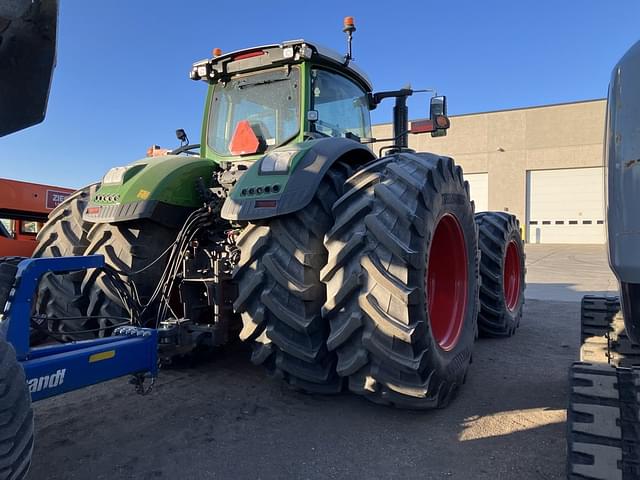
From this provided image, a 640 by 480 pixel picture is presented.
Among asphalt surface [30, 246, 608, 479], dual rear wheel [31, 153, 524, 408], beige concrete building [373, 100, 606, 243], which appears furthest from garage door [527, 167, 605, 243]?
dual rear wheel [31, 153, 524, 408]

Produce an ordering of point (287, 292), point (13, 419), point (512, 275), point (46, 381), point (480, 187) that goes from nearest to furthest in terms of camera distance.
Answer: point (13, 419) < point (46, 381) < point (287, 292) < point (512, 275) < point (480, 187)

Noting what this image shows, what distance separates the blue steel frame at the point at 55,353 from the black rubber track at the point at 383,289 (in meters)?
1.01

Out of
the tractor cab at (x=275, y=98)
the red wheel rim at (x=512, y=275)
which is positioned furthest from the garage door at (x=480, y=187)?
the tractor cab at (x=275, y=98)

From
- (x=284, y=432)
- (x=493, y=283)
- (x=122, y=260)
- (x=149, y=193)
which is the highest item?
(x=149, y=193)

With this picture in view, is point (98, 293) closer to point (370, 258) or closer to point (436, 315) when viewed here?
point (370, 258)

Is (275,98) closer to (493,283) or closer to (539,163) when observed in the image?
(493,283)

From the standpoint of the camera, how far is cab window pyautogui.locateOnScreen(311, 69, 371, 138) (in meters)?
3.64

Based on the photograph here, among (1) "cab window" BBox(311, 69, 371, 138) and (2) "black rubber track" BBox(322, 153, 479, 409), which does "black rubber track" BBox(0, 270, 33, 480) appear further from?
(1) "cab window" BBox(311, 69, 371, 138)

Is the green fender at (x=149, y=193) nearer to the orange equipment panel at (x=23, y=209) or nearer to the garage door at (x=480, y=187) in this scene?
the orange equipment panel at (x=23, y=209)

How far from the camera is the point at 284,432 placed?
2668mm

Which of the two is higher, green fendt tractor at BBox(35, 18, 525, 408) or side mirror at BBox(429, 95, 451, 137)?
side mirror at BBox(429, 95, 451, 137)

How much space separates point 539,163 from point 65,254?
24524 millimetres

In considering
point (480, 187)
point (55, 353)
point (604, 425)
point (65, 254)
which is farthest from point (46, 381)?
point (480, 187)

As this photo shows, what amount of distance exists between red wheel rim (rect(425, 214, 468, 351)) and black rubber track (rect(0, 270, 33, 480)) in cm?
249
